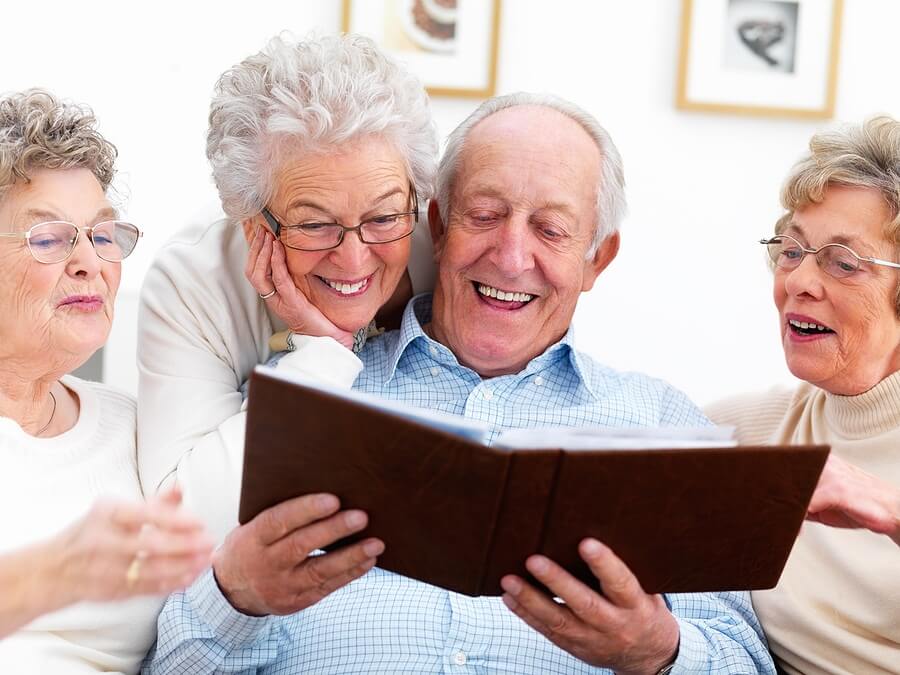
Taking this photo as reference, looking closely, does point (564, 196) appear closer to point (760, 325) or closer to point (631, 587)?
point (631, 587)

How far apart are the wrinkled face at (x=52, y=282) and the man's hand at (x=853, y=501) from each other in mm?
1083

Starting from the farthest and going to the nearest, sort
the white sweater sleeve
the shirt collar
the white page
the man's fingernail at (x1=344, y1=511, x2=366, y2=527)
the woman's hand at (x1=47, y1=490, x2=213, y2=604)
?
1. the shirt collar
2. the white sweater sleeve
3. the man's fingernail at (x1=344, y1=511, x2=366, y2=527)
4. the white page
5. the woman's hand at (x1=47, y1=490, x2=213, y2=604)

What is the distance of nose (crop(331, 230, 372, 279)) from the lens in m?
1.86

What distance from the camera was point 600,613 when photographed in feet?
4.60

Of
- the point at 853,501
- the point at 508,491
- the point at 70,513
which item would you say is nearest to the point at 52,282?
the point at 70,513

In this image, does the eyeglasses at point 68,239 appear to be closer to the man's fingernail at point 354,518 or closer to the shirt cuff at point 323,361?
the shirt cuff at point 323,361

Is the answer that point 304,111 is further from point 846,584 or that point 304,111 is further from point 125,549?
point 846,584

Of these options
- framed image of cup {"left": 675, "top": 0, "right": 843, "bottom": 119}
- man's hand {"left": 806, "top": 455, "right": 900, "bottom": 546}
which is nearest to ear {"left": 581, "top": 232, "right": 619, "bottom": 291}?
man's hand {"left": 806, "top": 455, "right": 900, "bottom": 546}

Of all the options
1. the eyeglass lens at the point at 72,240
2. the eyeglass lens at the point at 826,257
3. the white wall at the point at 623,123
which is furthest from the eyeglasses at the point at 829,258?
the white wall at the point at 623,123

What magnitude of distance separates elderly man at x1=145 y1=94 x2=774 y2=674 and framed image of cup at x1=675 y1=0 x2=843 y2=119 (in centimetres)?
118

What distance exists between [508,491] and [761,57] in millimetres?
2322

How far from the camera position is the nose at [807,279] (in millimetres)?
1888

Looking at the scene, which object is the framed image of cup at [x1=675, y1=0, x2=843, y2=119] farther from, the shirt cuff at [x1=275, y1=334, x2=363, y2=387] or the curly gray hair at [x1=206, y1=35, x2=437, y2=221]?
the shirt cuff at [x1=275, y1=334, x2=363, y2=387]

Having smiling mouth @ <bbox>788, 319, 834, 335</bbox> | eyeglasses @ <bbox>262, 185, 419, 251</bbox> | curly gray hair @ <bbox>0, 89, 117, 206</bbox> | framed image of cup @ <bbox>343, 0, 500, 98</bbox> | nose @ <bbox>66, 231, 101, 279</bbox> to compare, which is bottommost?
smiling mouth @ <bbox>788, 319, 834, 335</bbox>
